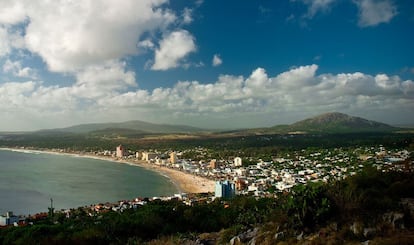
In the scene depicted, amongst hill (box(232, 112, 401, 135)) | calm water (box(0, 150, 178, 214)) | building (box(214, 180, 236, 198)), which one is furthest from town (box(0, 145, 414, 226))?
hill (box(232, 112, 401, 135))

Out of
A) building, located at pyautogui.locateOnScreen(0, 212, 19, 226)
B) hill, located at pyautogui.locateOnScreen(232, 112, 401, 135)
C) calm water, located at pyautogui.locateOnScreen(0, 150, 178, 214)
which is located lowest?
calm water, located at pyautogui.locateOnScreen(0, 150, 178, 214)

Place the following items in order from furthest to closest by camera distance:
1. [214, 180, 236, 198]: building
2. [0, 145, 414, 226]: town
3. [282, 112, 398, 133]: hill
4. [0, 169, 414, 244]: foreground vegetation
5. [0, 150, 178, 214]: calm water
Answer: [282, 112, 398, 133]: hill
[0, 150, 178, 214]: calm water
[214, 180, 236, 198]: building
[0, 145, 414, 226]: town
[0, 169, 414, 244]: foreground vegetation

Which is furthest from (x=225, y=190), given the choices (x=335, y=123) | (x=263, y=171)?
(x=335, y=123)

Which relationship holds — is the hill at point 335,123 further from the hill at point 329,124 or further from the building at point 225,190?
the building at point 225,190

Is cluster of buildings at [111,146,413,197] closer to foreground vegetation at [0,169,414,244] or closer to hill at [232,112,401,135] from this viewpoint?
foreground vegetation at [0,169,414,244]

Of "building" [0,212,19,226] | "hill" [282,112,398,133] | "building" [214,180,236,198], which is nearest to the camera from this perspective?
"building" [0,212,19,226]

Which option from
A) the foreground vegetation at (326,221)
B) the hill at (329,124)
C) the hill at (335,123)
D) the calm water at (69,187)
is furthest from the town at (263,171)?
the hill at (335,123)

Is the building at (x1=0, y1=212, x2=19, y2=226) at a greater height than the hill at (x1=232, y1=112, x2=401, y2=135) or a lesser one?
lesser

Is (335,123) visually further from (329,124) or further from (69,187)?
(69,187)

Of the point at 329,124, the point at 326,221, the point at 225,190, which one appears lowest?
the point at 225,190
